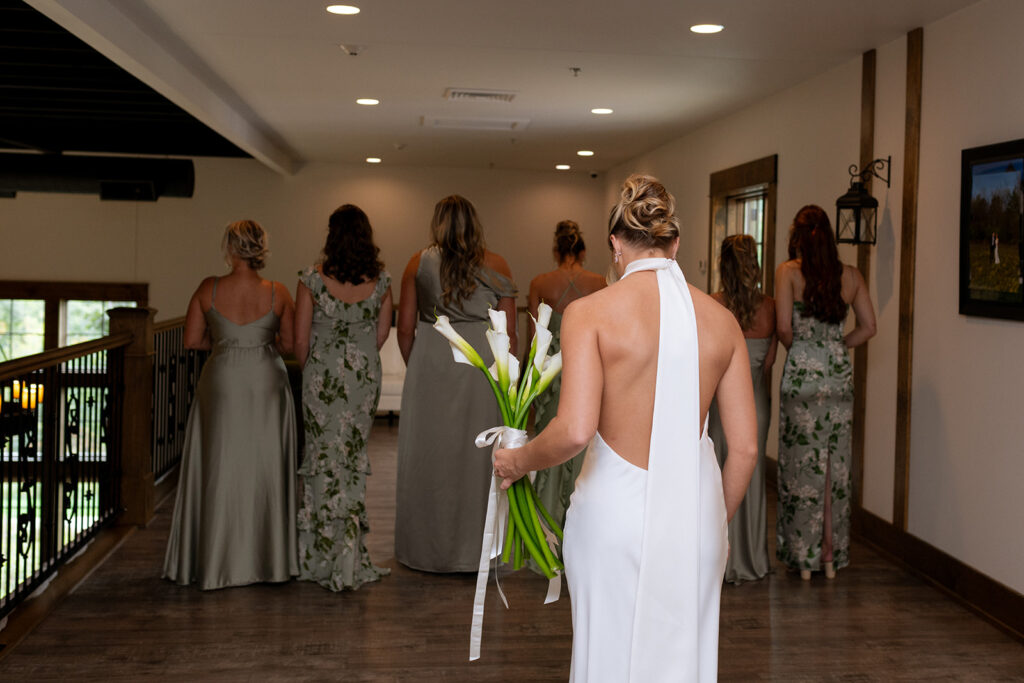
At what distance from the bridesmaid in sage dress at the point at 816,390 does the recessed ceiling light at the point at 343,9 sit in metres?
2.26

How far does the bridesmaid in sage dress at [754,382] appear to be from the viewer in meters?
4.38

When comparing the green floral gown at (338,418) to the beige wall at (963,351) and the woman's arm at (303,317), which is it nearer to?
the woman's arm at (303,317)

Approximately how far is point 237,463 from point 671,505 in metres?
2.60

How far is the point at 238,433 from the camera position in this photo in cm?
432

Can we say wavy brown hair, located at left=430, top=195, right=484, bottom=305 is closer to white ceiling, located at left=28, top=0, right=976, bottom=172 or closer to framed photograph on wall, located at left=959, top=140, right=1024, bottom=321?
white ceiling, located at left=28, top=0, right=976, bottom=172

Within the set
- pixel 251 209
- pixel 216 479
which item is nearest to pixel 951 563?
pixel 216 479

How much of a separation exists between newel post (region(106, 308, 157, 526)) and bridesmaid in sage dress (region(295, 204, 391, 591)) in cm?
143

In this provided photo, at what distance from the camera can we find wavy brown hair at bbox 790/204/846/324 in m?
4.54

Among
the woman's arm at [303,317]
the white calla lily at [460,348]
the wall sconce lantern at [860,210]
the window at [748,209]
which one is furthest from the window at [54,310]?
the white calla lily at [460,348]

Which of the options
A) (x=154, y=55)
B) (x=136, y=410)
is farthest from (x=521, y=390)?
(x=154, y=55)

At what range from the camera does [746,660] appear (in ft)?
11.9

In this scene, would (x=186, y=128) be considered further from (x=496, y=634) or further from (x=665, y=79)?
(x=496, y=634)

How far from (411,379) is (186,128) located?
5602 millimetres

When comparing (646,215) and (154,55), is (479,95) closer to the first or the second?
(154,55)
